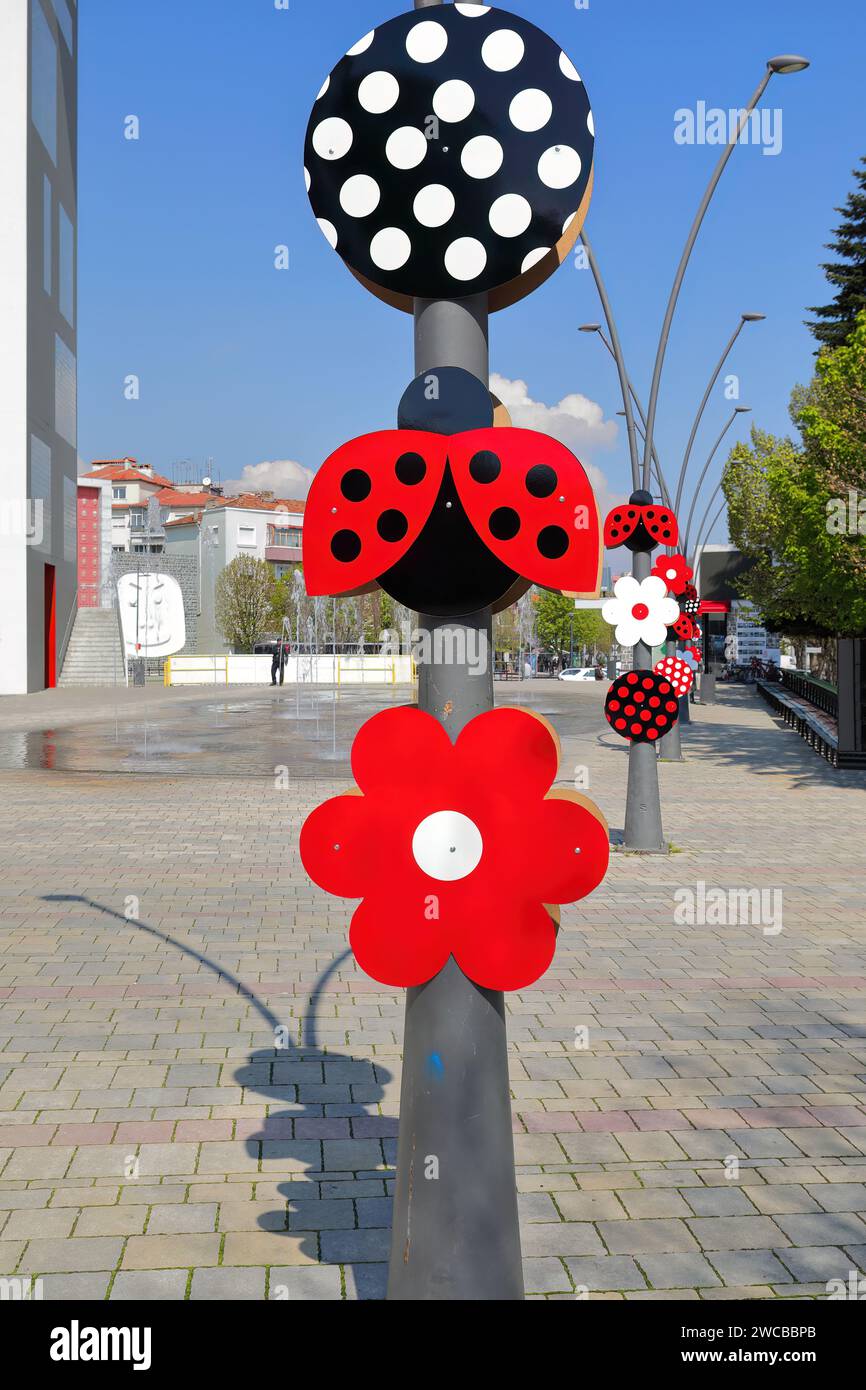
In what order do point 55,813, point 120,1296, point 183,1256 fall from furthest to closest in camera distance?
point 55,813 → point 183,1256 → point 120,1296

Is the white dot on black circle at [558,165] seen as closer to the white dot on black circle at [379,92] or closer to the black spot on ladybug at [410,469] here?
the white dot on black circle at [379,92]

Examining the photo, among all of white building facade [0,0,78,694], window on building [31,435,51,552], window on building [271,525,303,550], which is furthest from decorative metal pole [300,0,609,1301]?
window on building [271,525,303,550]

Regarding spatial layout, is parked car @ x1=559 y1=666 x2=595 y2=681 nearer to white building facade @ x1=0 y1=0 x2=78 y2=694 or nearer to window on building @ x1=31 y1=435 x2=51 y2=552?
white building facade @ x1=0 y1=0 x2=78 y2=694

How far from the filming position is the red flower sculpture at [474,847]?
3.02 meters

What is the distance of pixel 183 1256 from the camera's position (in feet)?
13.5

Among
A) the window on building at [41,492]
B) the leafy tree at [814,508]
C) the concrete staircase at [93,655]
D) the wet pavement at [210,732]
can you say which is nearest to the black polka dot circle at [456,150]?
the wet pavement at [210,732]

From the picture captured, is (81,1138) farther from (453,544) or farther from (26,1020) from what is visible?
(453,544)

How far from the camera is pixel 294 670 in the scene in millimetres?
62906

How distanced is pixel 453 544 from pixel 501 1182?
1.51 meters

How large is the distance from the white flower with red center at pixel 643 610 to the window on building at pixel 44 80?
3541 cm

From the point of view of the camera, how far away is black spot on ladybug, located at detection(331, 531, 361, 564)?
2.93m

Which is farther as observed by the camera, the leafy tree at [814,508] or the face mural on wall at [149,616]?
the face mural on wall at [149,616]

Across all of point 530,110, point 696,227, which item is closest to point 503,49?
point 530,110

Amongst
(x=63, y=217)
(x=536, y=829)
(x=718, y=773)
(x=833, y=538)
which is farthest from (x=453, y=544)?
(x=63, y=217)
